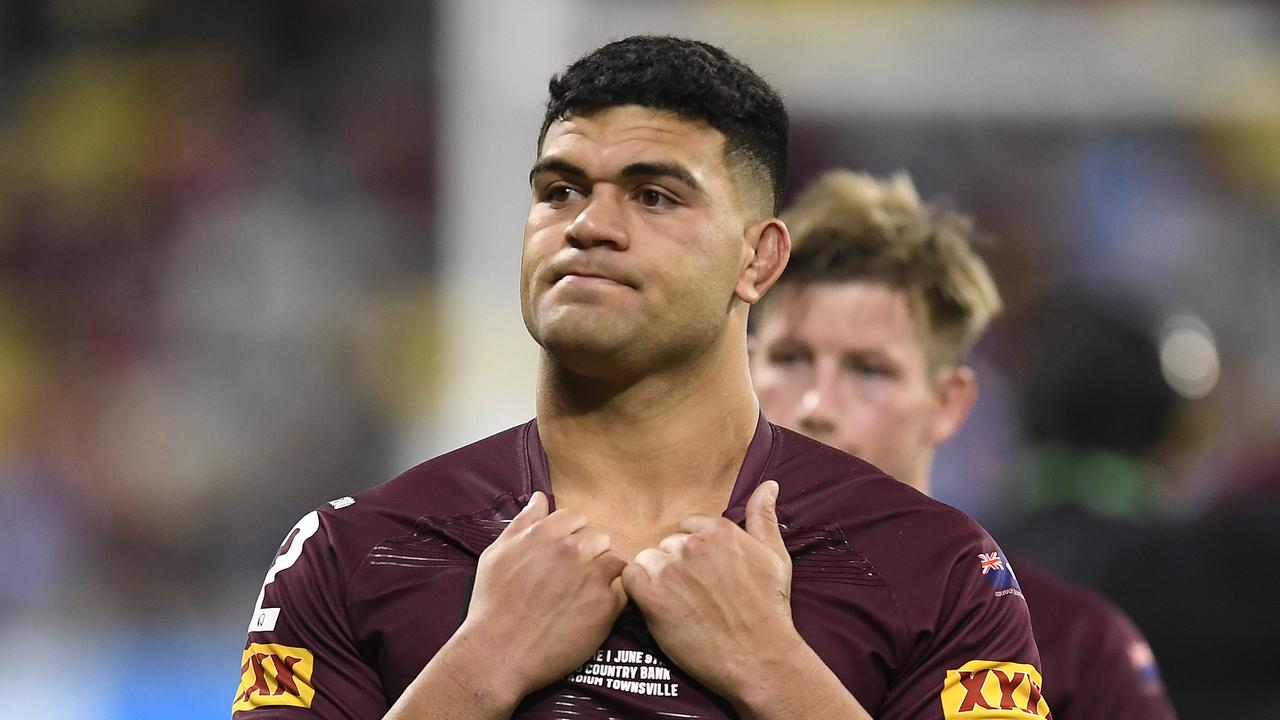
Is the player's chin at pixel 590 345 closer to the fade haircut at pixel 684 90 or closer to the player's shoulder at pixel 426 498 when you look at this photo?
the player's shoulder at pixel 426 498

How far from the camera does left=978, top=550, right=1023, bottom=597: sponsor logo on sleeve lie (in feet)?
8.49

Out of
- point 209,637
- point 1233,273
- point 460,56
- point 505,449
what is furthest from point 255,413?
point 505,449

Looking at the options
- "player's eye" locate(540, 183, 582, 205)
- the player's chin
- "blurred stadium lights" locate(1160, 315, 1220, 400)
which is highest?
"blurred stadium lights" locate(1160, 315, 1220, 400)

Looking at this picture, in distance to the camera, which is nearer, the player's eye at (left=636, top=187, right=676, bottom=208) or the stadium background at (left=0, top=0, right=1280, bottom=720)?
the player's eye at (left=636, top=187, right=676, bottom=208)

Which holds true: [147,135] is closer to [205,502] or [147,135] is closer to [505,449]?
[205,502]

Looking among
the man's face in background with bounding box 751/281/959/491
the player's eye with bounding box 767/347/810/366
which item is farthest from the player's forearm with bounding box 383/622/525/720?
the player's eye with bounding box 767/347/810/366

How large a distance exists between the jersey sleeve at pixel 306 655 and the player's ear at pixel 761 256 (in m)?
0.75

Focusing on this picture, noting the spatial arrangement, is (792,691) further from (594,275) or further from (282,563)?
(282,563)

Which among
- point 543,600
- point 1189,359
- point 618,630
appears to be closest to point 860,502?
point 618,630

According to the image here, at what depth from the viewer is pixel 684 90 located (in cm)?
261

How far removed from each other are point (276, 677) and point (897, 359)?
1.83 m

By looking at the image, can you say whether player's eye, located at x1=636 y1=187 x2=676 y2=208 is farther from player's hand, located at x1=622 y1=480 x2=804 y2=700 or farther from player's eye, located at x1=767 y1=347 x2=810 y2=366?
player's eye, located at x1=767 y1=347 x2=810 y2=366

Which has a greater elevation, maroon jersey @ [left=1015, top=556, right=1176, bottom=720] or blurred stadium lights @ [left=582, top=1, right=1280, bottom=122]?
blurred stadium lights @ [left=582, top=1, right=1280, bottom=122]

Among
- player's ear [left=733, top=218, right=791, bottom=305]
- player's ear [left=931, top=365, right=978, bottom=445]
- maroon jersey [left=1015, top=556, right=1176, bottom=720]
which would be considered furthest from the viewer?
player's ear [left=931, top=365, right=978, bottom=445]
